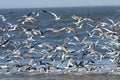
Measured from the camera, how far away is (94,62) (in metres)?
33.2

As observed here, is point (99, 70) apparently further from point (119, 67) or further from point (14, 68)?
point (14, 68)

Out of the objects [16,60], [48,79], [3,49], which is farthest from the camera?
[3,49]

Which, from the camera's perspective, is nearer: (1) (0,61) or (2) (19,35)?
(1) (0,61)

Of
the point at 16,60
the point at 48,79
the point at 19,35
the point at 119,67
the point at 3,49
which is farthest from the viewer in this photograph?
the point at 19,35

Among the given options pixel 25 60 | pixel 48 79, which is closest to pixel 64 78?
pixel 48 79

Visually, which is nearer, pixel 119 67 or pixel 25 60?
pixel 119 67

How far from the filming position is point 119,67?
31.3m

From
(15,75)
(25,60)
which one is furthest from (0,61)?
(15,75)

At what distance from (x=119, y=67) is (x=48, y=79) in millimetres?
3657

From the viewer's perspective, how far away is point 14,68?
32.3 metres

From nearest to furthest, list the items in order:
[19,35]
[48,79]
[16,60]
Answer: [48,79]
[16,60]
[19,35]

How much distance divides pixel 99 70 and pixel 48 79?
287cm

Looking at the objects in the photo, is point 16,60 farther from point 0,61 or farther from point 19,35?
point 19,35

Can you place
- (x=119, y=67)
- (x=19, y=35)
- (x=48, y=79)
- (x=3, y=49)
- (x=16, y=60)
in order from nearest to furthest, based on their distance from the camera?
1. (x=48, y=79)
2. (x=119, y=67)
3. (x=16, y=60)
4. (x=3, y=49)
5. (x=19, y=35)
